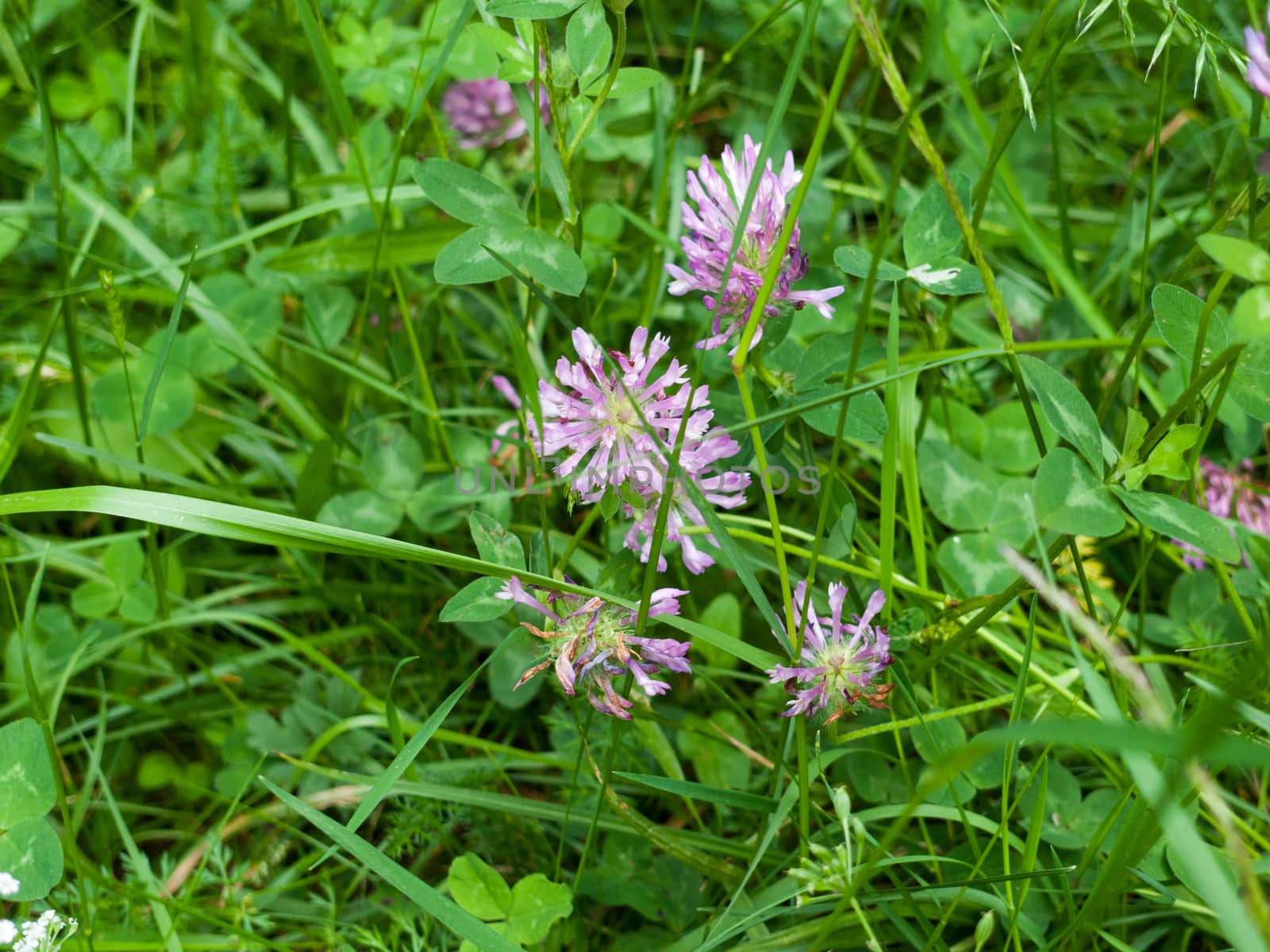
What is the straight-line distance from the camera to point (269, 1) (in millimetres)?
2607

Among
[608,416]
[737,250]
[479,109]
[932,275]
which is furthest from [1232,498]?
[479,109]

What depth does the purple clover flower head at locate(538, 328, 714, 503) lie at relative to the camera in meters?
1.24

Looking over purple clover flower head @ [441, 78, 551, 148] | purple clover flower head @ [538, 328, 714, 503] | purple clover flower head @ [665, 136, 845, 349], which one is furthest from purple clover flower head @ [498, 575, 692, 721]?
purple clover flower head @ [441, 78, 551, 148]

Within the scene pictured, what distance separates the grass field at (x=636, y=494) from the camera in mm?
1272

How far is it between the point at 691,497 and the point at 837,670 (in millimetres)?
308

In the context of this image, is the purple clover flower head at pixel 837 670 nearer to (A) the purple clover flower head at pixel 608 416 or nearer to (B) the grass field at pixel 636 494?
(B) the grass field at pixel 636 494

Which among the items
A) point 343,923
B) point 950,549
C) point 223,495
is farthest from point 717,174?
point 343,923

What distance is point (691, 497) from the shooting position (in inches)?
48.6

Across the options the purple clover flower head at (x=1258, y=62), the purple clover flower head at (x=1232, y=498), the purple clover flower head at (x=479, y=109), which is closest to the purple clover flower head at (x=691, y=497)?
the purple clover flower head at (x=1258, y=62)

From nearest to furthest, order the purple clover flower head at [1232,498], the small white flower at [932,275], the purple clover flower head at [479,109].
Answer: the small white flower at [932,275], the purple clover flower head at [1232,498], the purple clover flower head at [479,109]

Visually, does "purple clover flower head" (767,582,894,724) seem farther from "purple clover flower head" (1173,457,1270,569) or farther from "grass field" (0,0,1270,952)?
"purple clover flower head" (1173,457,1270,569)

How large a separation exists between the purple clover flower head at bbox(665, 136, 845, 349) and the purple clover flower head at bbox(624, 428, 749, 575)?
13 cm

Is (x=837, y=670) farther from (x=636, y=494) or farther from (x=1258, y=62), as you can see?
(x=1258, y=62)

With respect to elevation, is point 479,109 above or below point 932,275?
above
